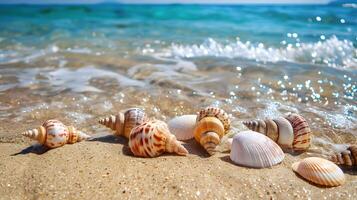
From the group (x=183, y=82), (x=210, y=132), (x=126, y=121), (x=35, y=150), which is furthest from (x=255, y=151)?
(x=183, y=82)

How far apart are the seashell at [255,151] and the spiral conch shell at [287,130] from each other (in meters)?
0.22

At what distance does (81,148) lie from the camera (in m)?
3.06

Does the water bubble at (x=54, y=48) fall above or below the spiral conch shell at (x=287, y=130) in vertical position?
below

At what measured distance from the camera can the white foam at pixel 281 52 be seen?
7676 millimetres

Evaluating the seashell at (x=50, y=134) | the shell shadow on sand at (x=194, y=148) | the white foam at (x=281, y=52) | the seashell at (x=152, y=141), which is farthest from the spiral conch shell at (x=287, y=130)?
the white foam at (x=281, y=52)

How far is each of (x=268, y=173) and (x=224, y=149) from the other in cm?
55

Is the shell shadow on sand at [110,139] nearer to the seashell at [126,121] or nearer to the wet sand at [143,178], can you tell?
the seashell at [126,121]

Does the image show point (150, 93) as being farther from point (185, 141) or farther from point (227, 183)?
point (227, 183)

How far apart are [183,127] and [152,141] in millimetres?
511

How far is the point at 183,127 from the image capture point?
3.27 meters

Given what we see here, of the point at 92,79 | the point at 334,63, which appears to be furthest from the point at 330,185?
the point at 334,63

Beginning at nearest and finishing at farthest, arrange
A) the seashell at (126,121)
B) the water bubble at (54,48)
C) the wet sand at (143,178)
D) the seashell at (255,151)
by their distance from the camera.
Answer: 1. the wet sand at (143,178)
2. the seashell at (255,151)
3. the seashell at (126,121)
4. the water bubble at (54,48)

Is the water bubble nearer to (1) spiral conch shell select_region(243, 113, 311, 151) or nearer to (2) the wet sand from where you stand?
(2) the wet sand

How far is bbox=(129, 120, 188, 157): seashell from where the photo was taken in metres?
2.83
